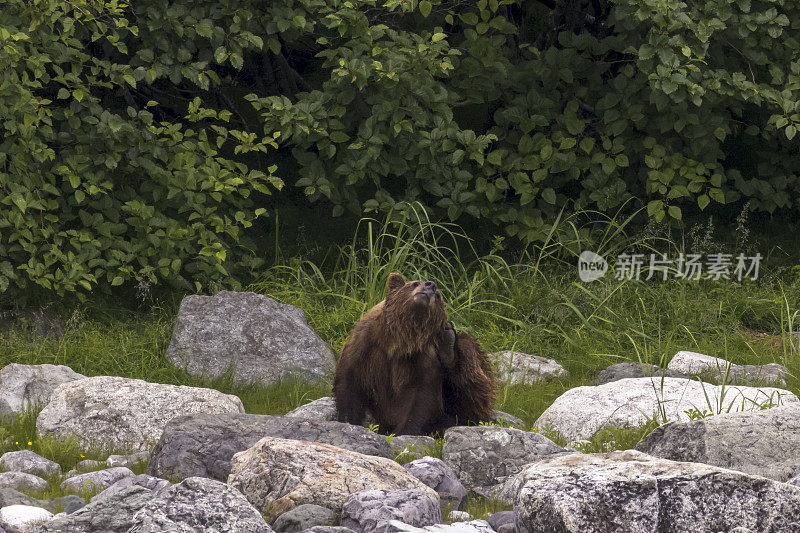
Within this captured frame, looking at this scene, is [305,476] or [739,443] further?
[739,443]

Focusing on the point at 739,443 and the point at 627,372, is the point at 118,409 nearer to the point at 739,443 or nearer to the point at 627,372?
the point at 739,443

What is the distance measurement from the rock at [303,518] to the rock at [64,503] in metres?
0.88

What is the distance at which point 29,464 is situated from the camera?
475cm

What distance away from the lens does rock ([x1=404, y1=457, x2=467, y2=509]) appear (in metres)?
4.20

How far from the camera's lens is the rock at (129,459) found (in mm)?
4854

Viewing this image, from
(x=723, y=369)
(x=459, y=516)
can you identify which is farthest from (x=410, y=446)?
(x=723, y=369)

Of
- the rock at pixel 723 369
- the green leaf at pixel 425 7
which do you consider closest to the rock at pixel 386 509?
the rock at pixel 723 369

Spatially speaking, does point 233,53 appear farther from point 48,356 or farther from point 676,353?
point 676,353

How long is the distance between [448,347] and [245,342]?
90.0 inches

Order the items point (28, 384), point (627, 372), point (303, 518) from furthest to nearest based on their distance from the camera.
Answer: point (627, 372), point (28, 384), point (303, 518)

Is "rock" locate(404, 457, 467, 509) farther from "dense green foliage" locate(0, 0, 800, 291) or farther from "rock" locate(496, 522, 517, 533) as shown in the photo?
"dense green foliage" locate(0, 0, 800, 291)

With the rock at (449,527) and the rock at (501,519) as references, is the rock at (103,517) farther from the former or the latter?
the rock at (501,519)

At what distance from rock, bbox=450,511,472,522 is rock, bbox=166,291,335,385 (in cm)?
303

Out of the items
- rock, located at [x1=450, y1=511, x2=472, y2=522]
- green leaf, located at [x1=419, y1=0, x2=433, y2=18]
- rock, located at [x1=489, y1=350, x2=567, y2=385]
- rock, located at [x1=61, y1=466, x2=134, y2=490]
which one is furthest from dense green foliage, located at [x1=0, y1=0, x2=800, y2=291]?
rock, located at [x1=450, y1=511, x2=472, y2=522]
